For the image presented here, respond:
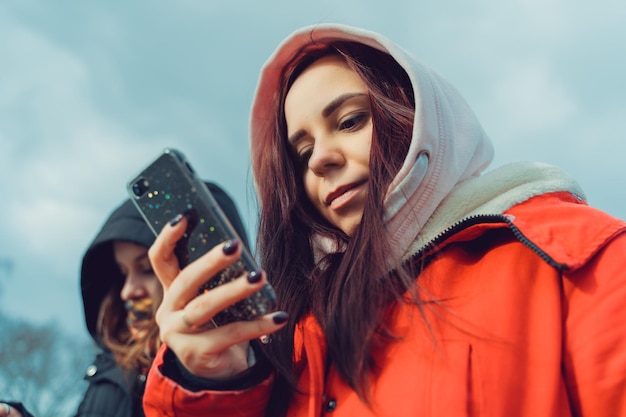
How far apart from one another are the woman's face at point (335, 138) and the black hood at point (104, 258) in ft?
5.20

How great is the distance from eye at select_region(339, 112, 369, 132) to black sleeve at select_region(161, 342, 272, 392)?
2.52ft

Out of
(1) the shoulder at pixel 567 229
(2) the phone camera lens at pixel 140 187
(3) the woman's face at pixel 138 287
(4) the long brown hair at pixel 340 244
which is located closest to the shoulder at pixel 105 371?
(3) the woman's face at pixel 138 287

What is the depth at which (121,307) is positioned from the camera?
12.2 ft

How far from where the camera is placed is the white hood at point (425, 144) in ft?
5.75

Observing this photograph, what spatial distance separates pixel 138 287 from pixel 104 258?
662 millimetres

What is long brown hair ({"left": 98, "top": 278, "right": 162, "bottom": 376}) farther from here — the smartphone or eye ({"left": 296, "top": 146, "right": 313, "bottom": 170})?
the smartphone

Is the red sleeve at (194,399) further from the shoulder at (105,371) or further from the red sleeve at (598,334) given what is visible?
the shoulder at (105,371)

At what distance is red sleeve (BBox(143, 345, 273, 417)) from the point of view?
4.88 ft

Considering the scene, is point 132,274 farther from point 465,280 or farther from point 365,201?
point 465,280

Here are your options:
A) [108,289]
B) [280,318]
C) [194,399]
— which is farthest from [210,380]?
[108,289]

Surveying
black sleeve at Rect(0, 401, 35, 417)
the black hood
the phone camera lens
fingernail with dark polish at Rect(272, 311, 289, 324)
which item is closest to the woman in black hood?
the black hood

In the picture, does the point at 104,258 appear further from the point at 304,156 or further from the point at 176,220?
the point at 176,220

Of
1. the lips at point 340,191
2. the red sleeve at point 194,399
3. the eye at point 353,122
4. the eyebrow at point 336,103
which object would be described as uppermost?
the eyebrow at point 336,103

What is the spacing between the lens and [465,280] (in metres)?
1.59
